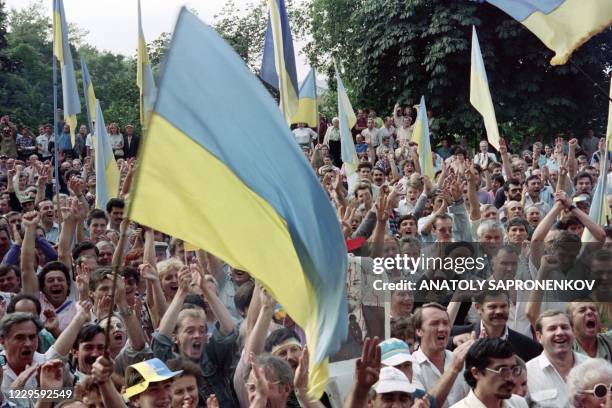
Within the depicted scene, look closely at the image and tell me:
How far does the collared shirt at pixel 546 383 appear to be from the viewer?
6148 millimetres

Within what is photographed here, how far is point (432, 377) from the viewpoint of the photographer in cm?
643

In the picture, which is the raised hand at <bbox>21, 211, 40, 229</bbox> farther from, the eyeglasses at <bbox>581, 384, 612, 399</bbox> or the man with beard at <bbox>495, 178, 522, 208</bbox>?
the man with beard at <bbox>495, 178, 522, 208</bbox>

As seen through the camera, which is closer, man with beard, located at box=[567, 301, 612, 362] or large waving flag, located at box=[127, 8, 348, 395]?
large waving flag, located at box=[127, 8, 348, 395]

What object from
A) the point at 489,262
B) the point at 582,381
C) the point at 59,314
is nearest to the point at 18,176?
the point at 59,314

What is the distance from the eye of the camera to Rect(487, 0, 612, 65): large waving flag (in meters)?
7.93

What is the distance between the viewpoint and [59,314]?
25.1ft

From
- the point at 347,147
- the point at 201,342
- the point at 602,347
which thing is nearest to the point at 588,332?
the point at 602,347

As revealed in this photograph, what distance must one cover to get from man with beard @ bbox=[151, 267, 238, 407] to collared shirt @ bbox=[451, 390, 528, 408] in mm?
1352

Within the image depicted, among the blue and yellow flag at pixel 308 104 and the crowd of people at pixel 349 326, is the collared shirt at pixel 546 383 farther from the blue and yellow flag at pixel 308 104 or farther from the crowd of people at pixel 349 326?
the blue and yellow flag at pixel 308 104

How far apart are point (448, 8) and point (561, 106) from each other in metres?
3.76

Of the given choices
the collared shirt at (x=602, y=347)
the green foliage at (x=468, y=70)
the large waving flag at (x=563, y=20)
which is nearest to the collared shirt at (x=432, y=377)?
the collared shirt at (x=602, y=347)

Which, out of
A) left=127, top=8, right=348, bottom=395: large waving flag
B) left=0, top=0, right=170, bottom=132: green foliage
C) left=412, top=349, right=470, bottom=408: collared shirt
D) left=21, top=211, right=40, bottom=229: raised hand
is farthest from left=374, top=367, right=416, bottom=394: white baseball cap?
left=0, top=0, right=170, bottom=132: green foliage

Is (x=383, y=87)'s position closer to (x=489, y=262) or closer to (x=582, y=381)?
(x=489, y=262)

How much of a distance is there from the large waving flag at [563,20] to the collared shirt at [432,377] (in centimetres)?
256
